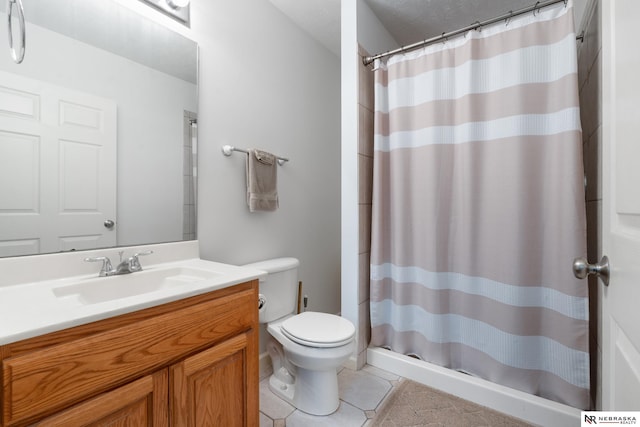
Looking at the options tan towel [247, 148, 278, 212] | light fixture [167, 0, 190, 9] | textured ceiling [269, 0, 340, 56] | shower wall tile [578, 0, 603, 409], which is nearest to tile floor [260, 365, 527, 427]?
shower wall tile [578, 0, 603, 409]

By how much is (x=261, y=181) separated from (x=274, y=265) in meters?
0.51

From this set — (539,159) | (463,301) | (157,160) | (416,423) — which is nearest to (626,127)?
(539,159)

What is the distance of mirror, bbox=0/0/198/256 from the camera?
100cm

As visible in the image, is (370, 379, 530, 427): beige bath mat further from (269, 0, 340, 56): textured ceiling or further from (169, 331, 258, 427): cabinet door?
(269, 0, 340, 56): textured ceiling

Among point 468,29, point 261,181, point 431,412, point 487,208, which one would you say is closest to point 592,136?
point 487,208

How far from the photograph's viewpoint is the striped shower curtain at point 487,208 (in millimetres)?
1309

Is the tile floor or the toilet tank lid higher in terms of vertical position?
the toilet tank lid

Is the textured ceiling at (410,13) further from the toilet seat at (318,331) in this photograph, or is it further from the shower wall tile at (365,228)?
the toilet seat at (318,331)

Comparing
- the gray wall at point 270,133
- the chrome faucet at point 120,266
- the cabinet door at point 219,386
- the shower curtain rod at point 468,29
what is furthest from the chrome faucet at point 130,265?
the shower curtain rod at point 468,29

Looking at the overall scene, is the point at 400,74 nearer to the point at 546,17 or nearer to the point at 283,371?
the point at 546,17

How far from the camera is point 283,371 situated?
5.54 feet

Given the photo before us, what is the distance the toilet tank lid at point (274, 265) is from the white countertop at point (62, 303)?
0.47 meters

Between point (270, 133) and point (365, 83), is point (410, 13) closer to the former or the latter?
point (365, 83)

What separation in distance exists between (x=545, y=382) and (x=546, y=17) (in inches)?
67.3
